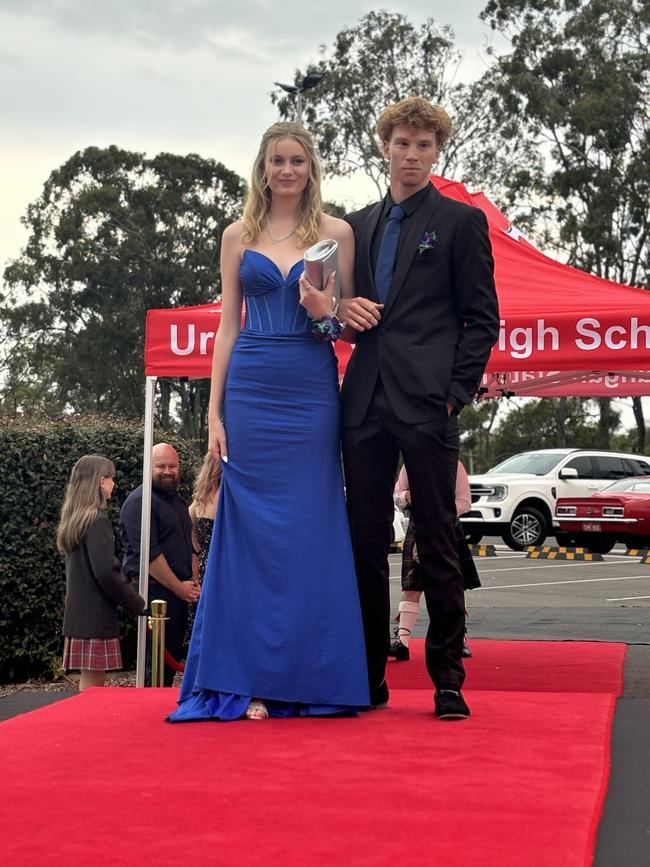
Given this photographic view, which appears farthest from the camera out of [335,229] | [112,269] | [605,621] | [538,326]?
[112,269]

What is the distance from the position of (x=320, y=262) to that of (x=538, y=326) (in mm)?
1916

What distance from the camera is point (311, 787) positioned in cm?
343

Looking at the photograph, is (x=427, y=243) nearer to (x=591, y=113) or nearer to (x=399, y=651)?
(x=399, y=651)

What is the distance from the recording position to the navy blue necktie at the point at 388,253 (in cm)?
481

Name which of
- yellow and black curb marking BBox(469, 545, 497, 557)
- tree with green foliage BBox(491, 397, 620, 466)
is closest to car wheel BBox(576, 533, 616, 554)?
yellow and black curb marking BBox(469, 545, 497, 557)

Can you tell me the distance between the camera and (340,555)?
4.70m

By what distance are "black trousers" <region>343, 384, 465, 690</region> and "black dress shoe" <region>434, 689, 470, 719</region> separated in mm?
38

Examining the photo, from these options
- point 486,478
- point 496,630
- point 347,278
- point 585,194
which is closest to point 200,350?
point 347,278

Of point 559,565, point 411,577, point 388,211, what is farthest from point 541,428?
point 388,211

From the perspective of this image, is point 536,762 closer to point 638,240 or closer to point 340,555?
point 340,555

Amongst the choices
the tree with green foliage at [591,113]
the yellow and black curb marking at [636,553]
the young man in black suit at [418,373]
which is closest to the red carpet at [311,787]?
the young man in black suit at [418,373]

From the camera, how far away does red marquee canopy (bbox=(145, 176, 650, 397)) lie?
20.2 ft

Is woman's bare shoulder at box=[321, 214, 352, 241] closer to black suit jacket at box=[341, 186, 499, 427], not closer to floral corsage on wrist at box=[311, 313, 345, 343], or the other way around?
black suit jacket at box=[341, 186, 499, 427]

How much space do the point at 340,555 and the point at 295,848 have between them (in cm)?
190
